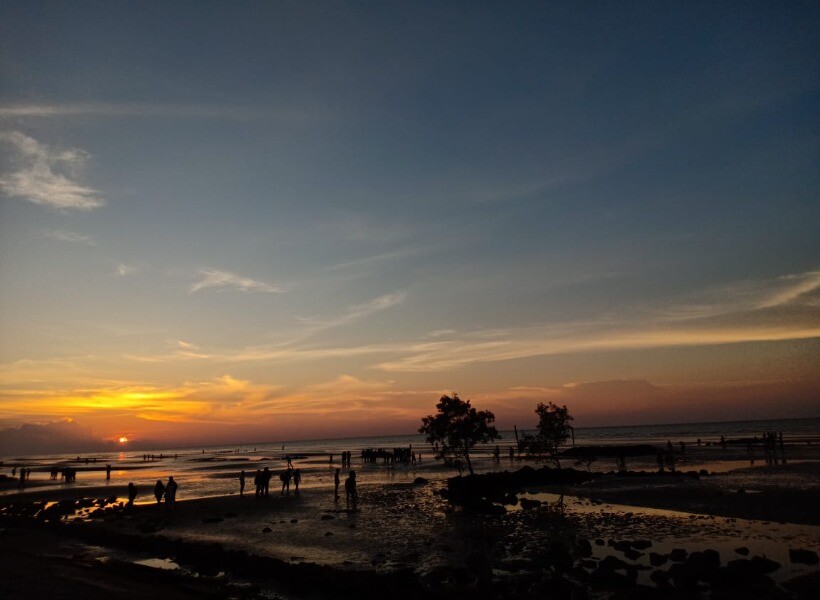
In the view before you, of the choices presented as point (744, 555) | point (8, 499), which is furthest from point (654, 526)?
point (8, 499)

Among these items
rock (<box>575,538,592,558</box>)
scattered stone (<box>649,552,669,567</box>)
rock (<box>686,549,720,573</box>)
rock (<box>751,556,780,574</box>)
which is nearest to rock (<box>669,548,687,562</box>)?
scattered stone (<box>649,552,669,567</box>)

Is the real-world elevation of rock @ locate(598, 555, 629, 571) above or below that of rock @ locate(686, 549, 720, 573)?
below

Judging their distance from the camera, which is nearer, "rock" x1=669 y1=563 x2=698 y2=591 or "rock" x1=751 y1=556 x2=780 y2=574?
"rock" x1=669 y1=563 x2=698 y2=591

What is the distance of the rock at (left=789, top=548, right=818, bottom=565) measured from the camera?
1650 cm

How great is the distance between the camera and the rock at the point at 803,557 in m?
16.5

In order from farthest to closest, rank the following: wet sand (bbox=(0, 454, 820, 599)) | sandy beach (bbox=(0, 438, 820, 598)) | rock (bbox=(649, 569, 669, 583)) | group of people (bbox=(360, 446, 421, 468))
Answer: group of people (bbox=(360, 446, 421, 468)), wet sand (bbox=(0, 454, 820, 599)), sandy beach (bbox=(0, 438, 820, 598)), rock (bbox=(649, 569, 669, 583))

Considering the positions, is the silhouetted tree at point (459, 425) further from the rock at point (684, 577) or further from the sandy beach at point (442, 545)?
the rock at point (684, 577)

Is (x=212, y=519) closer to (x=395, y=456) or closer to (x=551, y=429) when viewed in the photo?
(x=551, y=429)

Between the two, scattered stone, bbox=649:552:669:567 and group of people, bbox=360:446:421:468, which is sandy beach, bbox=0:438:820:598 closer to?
scattered stone, bbox=649:552:669:567

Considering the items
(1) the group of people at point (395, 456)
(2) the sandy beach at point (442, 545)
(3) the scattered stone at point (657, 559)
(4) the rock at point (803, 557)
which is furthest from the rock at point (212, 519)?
(1) the group of people at point (395, 456)

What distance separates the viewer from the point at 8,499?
4662 centimetres

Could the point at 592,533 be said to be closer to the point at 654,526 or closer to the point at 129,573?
the point at 654,526

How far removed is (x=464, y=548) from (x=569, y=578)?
18.7ft

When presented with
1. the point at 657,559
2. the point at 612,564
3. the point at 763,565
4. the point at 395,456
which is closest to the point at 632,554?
the point at 657,559
